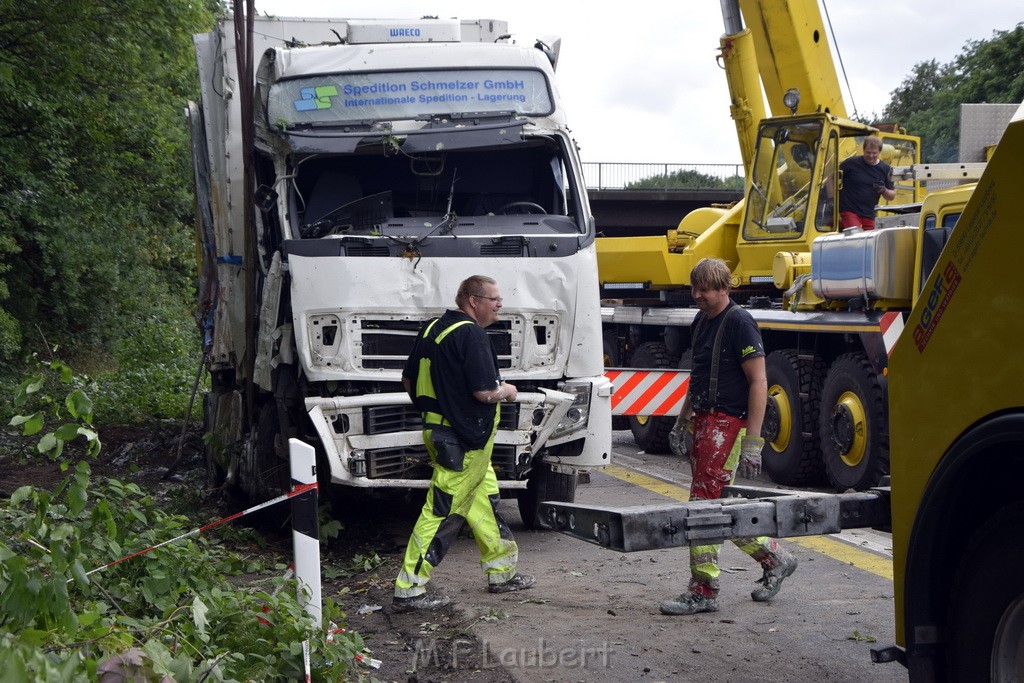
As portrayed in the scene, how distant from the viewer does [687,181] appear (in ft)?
111

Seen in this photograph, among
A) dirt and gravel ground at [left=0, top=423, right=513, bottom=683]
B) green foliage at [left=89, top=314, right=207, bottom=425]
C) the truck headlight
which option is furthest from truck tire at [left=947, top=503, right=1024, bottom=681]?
green foliage at [left=89, top=314, right=207, bottom=425]

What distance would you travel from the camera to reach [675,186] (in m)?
34.1

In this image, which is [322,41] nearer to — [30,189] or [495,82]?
[495,82]

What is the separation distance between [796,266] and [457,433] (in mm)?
6088

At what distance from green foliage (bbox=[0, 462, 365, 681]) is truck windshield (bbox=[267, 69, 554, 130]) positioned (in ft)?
9.67

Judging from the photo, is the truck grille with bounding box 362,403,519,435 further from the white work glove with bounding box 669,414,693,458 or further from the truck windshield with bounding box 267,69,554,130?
the truck windshield with bounding box 267,69,554,130

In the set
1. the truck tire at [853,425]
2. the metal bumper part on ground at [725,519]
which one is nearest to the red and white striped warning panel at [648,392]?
the truck tire at [853,425]

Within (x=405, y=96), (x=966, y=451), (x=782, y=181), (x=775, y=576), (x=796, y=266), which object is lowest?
(x=775, y=576)

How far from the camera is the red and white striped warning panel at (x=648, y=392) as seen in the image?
10.7 metres

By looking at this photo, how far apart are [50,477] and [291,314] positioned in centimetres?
428

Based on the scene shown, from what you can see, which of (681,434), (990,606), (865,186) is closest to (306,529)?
(681,434)

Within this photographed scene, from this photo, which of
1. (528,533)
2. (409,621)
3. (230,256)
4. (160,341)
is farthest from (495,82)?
(160,341)

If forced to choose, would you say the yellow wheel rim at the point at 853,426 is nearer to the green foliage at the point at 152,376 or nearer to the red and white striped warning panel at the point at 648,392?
the red and white striped warning panel at the point at 648,392

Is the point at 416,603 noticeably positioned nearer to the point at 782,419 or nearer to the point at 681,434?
the point at 681,434
